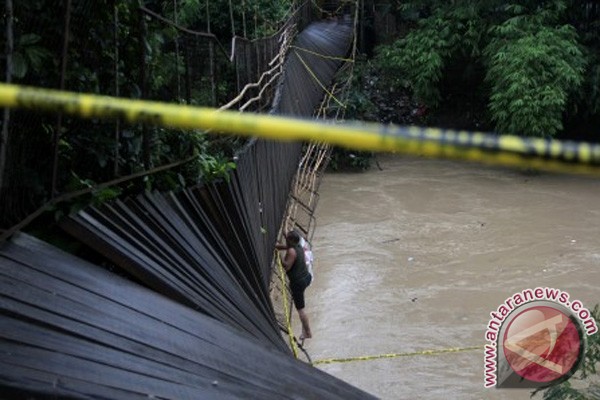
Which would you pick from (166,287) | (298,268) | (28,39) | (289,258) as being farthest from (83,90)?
(298,268)

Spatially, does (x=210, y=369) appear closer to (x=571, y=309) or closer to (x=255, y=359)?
(x=255, y=359)

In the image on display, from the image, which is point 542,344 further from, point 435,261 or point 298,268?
point 435,261

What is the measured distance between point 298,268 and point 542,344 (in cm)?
195

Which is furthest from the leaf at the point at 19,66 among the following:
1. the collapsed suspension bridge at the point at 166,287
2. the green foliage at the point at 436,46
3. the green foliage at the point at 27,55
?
the green foliage at the point at 436,46

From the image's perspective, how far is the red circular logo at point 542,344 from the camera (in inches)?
163

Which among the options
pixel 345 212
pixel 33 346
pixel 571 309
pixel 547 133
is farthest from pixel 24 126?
pixel 547 133

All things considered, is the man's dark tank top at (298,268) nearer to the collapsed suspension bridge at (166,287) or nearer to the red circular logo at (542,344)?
the red circular logo at (542,344)

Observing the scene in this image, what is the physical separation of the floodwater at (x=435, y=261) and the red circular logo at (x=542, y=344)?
931 mm

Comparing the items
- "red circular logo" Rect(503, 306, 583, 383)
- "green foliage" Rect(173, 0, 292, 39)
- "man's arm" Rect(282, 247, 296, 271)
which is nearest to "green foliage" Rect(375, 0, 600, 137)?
"green foliage" Rect(173, 0, 292, 39)

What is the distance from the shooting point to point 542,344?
4402mm

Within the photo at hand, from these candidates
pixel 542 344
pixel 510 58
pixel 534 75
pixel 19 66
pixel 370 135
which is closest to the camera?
pixel 370 135

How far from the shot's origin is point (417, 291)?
306 inches

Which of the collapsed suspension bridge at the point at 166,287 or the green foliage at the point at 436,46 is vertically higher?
the green foliage at the point at 436,46

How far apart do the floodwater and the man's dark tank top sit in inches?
33.1
